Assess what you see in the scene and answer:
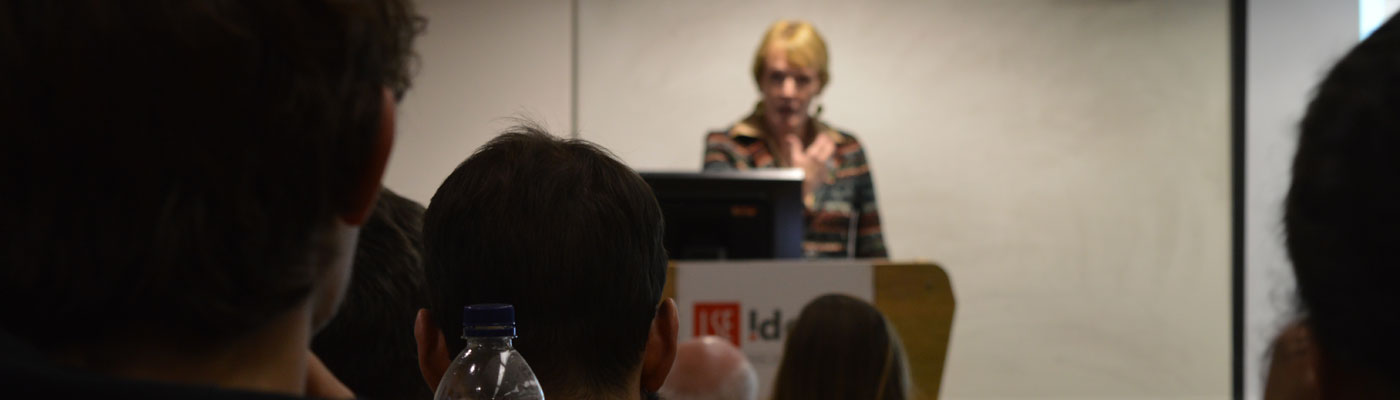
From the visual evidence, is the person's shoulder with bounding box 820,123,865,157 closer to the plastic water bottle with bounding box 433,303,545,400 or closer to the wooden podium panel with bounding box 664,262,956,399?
the wooden podium panel with bounding box 664,262,956,399

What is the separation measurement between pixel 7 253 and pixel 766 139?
3.14 metres

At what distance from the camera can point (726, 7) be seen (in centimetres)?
549

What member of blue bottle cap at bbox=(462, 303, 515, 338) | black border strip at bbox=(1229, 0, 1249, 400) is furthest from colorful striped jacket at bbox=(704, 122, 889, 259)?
black border strip at bbox=(1229, 0, 1249, 400)

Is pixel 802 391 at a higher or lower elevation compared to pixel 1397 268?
lower

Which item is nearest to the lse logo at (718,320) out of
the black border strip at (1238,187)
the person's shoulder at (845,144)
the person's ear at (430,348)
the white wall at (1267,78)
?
the person's shoulder at (845,144)

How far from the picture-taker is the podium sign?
2.43m

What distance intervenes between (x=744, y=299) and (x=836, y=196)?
3.35 feet

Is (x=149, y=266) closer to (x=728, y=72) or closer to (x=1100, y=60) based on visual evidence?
(x=728, y=72)

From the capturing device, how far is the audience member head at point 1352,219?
0.52 metres

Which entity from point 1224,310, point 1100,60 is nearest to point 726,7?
point 1100,60

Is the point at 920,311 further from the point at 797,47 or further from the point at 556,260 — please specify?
the point at 556,260

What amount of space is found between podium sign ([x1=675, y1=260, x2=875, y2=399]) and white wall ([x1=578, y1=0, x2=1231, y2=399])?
304 cm

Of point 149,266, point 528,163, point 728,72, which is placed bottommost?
point 728,72

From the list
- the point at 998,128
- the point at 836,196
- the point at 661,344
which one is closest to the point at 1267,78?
the point at 998,128
